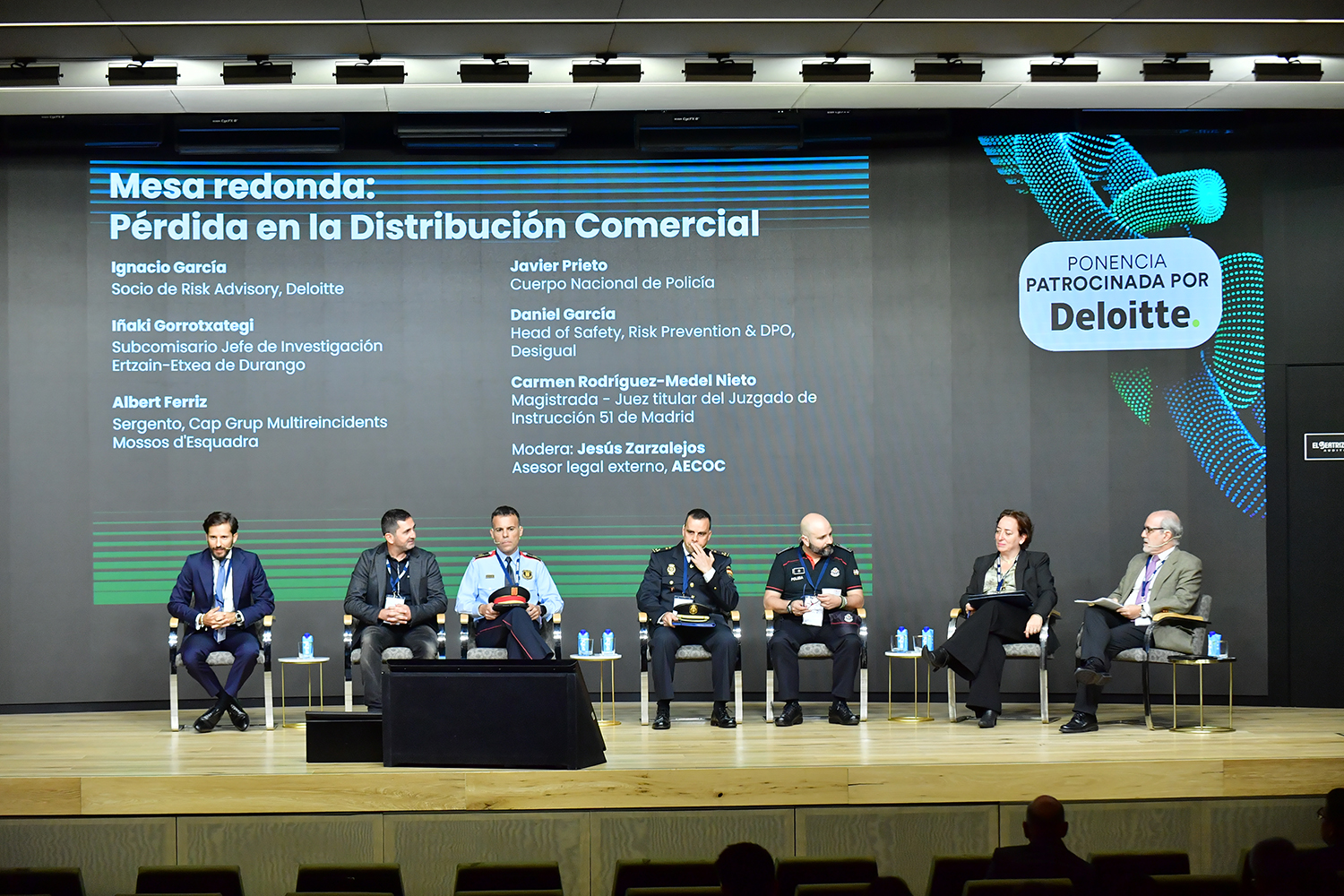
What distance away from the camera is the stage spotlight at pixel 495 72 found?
21.6ft

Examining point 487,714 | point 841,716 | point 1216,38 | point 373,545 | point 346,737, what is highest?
point 1216,38

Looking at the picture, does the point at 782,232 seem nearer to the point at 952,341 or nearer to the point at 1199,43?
the point at 952,341

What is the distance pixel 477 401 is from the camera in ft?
24.9

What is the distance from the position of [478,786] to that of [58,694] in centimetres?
372

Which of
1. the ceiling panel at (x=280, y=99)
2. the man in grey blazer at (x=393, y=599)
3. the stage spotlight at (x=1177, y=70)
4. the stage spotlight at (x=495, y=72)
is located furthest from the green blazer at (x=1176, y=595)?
the ceiling panel at (x=280, y=99)

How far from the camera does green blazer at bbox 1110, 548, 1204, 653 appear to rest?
6.23 meters

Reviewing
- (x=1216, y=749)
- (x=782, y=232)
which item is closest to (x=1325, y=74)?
(x=782, y=232)

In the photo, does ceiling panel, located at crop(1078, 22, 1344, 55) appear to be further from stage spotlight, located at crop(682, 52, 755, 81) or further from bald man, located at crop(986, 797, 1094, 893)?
bald man, located at crop(986, 797, 1094, 893)

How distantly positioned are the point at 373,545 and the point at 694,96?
3.19 m

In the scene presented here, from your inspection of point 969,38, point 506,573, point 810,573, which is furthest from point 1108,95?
point 506,573

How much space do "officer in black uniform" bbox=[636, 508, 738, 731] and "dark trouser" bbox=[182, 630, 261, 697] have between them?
2020mm

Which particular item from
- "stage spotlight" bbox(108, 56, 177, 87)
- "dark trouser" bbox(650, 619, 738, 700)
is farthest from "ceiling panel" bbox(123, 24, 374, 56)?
"dark trouser" bbox(650, 619, 738, 700)

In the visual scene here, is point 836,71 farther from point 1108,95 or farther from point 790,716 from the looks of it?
point 790,716

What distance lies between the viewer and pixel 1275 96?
23.4ft
